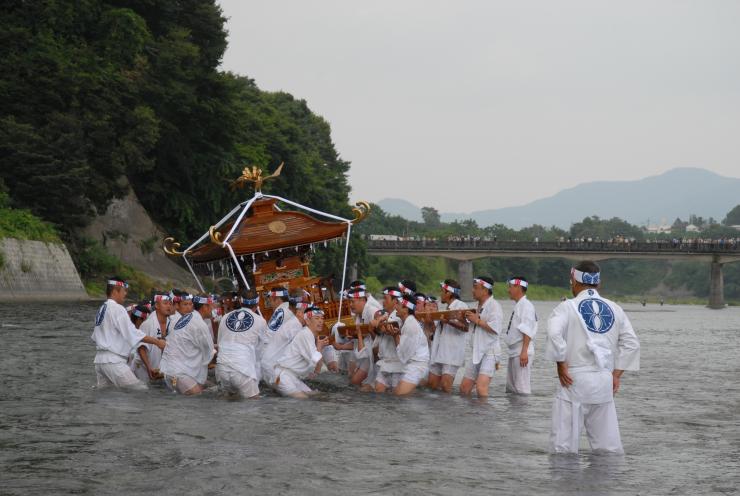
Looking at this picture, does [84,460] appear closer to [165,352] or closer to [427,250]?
[165,352]

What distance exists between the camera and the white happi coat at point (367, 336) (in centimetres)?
1898

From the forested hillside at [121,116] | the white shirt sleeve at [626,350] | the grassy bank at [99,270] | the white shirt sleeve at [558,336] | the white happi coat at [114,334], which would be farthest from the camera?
the grassy bank at [99,270]

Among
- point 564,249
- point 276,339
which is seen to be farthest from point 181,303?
point 564,249

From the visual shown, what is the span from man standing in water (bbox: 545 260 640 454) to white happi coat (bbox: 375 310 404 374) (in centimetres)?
673

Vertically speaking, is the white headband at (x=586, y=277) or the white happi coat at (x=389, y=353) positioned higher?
the white headband at (x=586, y=277)

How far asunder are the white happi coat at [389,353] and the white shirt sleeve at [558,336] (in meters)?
6.82

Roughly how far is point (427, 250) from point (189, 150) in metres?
52.3

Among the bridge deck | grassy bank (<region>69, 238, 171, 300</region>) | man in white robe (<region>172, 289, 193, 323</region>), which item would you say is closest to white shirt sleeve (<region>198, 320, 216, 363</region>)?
man in white robe (<region>172, 289, 193, 323</region>)

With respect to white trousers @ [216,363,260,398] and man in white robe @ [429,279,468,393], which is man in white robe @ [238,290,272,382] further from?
man in white robe @ [429,279,468,393]

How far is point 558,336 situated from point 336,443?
3515mm

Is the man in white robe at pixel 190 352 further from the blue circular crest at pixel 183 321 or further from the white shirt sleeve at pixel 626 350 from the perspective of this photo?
the white shirt sleeve at pixel 626 350

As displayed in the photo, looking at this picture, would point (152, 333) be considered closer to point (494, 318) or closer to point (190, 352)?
point (190, 352)

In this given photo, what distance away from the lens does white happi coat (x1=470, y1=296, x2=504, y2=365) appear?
17.3 meters

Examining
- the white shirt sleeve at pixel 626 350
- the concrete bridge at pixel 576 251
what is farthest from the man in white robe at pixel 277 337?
the concrete bridge at pixel 576 251
